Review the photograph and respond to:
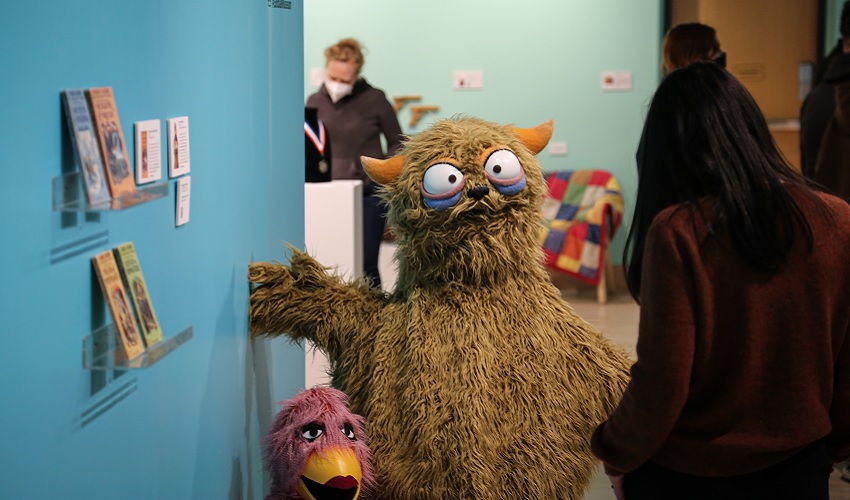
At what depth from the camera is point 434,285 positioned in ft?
7.39

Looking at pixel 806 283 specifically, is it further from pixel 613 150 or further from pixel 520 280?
pixel 613 150

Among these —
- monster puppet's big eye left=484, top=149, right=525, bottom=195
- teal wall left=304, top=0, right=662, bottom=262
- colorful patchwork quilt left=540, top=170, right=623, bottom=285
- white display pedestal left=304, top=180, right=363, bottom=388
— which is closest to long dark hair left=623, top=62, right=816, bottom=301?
monster puppet's big eye left=484, top=149, right=525, bottom=195

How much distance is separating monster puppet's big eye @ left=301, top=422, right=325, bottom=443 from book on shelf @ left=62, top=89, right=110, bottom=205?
839 mm

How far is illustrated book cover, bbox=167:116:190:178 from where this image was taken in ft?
5.91

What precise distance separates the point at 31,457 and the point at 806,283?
1.04 metres

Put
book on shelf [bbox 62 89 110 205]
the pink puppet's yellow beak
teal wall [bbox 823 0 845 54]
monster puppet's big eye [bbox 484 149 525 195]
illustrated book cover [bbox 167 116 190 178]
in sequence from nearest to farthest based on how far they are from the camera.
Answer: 1. book on shelf [bbox 62 89 110 205]
2. illustrated book cover [bbox 167 116 190 178]
3. the pink puppet's yellow beak
4. monster puppet's big eye [bbox 484 149 525 195]
5. teal wall [bbox 823 0 845 54]

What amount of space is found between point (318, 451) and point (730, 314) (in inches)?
37.9

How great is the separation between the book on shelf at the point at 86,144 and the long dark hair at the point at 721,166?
0.78 m

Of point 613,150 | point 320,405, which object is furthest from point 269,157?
point 613,150

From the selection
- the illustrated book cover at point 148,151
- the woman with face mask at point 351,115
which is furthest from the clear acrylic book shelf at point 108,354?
the woman with face mask at point 351,115

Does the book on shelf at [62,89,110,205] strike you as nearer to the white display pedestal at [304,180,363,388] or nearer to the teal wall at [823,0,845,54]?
the white display pedestal at [304,180,363,388]

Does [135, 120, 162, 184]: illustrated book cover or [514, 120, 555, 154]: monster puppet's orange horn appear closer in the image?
[135, 120, 162, 184]: illustrated book cover

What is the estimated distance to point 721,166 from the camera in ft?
4.87

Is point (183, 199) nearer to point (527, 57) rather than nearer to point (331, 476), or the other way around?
point (331, 476)
